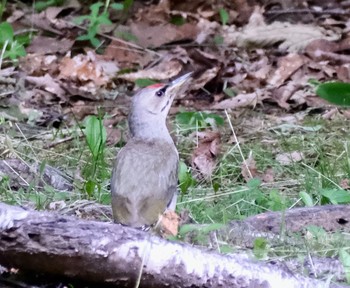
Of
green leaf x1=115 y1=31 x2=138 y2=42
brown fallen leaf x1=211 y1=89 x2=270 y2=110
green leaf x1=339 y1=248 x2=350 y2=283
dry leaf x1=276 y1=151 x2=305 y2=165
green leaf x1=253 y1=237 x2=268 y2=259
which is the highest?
green leaf x1=339 y1=248 x2=350 y2=283

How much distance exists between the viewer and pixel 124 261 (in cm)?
401

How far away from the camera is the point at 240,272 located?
4008 mm

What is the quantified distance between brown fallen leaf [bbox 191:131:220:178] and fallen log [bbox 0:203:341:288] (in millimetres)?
2791

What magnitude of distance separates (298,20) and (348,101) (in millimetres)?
3858

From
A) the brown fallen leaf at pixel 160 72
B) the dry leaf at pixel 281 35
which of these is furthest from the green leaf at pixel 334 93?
the dry leaf at pixel 281 35

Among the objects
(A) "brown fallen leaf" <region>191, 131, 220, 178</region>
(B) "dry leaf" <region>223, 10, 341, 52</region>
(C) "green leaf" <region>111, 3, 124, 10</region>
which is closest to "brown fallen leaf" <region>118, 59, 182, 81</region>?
(B) "dry leaf" <region>223, 10, 341, 52</region>

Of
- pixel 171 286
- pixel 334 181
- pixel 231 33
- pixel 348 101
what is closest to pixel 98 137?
pixel 334 181

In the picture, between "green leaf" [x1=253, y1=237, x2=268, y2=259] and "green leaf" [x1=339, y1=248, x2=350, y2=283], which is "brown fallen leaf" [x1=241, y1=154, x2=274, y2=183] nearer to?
"green leaf" [x1=253, y1=237, x2=268, y2=259]

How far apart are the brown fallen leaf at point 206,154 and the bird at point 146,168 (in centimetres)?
92

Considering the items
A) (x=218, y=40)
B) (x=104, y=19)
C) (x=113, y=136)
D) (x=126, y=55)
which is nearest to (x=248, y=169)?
(x=113, y=136)

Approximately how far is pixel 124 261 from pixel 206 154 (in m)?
3.24

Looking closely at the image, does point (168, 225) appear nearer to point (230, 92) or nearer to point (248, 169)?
point (248, 169)

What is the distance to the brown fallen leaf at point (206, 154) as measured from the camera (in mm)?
6941

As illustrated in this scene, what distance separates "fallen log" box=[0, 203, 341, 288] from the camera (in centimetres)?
400
